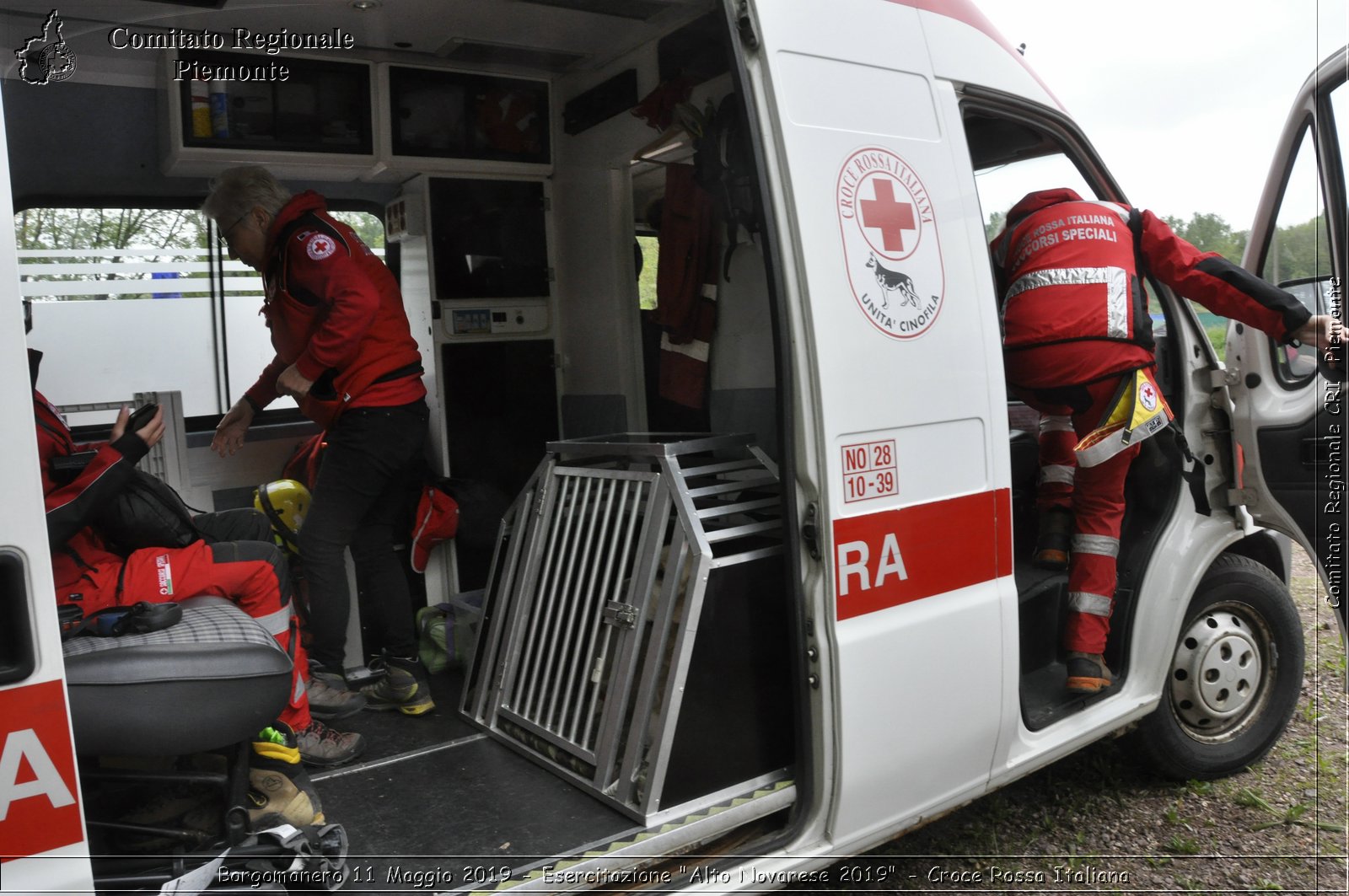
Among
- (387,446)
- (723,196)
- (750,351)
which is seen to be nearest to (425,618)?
(387,446)

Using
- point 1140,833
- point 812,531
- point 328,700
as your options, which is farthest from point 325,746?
point 1140,833

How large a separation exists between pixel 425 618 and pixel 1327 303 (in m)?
3.48

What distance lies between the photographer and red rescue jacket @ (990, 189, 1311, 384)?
3.30 metres

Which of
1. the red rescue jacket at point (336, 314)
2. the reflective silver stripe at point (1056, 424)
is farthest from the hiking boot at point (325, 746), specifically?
the reflective silver stripe at point (1056, 424)

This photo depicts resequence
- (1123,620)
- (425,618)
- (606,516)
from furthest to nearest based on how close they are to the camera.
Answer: (425,618)
(1123,620)
(606,516)

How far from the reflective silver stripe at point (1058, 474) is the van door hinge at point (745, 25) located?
2.27m

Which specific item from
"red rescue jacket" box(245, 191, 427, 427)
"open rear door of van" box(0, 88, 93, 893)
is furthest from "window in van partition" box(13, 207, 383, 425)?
"open rear door of van" box(0, 88, 93, 893)

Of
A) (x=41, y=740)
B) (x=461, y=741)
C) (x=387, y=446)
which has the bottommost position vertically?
(x=461, y=741)

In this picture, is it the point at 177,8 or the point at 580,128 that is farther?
the point at 580,128

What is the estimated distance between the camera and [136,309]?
4.23 m

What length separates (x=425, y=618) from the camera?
4156 mm

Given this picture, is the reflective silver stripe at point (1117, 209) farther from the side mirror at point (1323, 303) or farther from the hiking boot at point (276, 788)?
the hiking boot at point (276, 788)

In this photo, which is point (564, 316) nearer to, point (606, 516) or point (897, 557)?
point (606, 516)

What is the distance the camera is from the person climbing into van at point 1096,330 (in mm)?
3301
